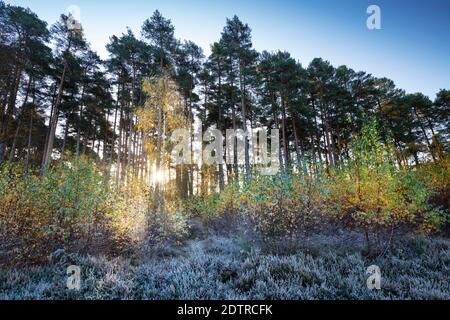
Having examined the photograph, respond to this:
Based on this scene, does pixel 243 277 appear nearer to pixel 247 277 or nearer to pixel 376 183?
pixel 247 277

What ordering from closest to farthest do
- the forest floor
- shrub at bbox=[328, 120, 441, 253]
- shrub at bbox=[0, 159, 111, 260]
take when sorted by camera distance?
the forest floor, shrub at bbox=[0, 159, 111, 260], shrub at bbox=[328, 120, 441, 253]

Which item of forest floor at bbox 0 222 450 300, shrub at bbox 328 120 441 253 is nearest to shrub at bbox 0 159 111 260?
forest floor at bbox 0 222 450 300

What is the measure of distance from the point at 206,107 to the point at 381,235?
1927 centimetres

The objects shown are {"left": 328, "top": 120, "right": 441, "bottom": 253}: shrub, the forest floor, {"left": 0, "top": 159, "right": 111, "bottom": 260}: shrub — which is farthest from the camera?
{"left": 328, "top": 120, "right": 441, "bottom": 253}: shrub

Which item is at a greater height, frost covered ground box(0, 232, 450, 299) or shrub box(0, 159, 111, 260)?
shrub box(0, 159, 111, 260)

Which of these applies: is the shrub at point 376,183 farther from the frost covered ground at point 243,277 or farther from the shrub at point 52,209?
the shrub at point 52,209

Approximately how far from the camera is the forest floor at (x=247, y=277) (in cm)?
431

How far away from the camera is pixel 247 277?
16.3 feet

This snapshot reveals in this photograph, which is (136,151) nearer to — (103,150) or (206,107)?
(103,150)

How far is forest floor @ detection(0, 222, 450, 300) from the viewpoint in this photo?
4309mm

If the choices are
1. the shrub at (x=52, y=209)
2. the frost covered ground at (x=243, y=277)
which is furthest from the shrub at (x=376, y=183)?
the shrub at (x=52, y=209)

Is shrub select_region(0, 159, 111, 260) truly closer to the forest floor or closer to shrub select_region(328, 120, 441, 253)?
the forest floor
